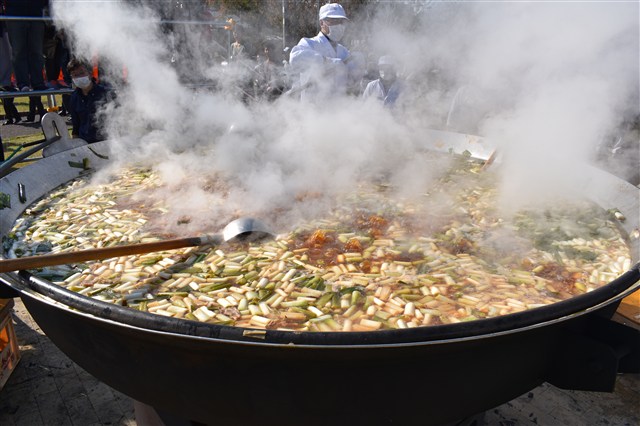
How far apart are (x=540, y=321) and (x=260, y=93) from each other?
8.03 m

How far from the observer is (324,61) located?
7305mm

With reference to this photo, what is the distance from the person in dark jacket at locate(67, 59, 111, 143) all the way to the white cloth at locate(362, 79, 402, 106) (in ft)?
13.9

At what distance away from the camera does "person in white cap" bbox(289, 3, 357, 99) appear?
7.11 meters

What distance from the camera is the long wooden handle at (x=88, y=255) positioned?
6.59 ft

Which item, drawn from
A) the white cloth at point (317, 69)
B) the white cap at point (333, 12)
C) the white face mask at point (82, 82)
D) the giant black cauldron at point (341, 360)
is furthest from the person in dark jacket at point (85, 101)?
the giant black cauldron at point (341, 360)

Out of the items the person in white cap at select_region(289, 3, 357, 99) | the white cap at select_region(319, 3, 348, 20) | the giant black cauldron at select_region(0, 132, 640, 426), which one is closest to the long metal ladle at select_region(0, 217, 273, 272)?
the giant black cauldron at select_region(0, 132, 640, 426)

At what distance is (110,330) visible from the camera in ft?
6.20

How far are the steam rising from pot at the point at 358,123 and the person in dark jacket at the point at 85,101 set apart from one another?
1.01 ft

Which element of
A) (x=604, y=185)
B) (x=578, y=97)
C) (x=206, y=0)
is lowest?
(x=604, y=185)

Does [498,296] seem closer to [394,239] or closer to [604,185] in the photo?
[394,239]

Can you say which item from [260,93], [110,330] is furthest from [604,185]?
[260,93]

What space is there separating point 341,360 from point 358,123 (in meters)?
3.80

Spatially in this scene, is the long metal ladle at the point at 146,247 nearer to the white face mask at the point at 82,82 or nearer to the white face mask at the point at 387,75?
the white face mask at the point at 82,82

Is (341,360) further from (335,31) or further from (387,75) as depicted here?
(387,75)
